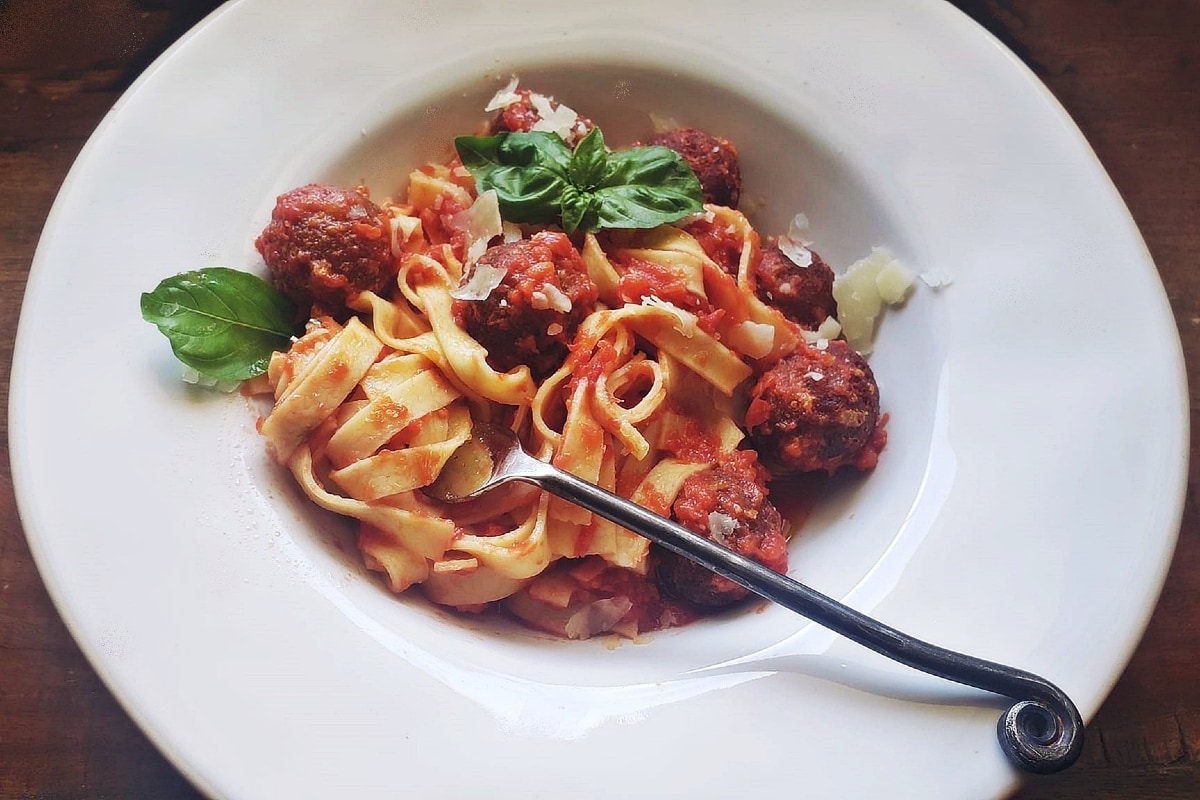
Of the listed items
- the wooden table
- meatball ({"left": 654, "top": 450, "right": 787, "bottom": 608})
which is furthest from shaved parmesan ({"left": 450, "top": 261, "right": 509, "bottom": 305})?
the wooden table

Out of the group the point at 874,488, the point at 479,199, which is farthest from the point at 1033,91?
the point at 479,199

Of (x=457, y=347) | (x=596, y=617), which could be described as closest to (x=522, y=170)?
(x=457, y=347)

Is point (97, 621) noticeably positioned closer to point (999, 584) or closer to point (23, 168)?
point (23, 168)

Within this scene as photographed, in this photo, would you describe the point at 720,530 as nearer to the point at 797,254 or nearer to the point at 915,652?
the point at 915,652

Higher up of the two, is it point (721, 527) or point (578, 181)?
point (578, 181)

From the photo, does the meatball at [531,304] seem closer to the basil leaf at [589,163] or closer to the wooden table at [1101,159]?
the basil leaf at [589,163]

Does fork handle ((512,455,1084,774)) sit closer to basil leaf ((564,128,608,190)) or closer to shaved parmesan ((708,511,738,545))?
shaved parmesan ((708,511,738,545))

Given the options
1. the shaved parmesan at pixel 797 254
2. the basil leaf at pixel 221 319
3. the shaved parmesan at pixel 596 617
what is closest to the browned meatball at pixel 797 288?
the shaved parmesan at pixel 797 254

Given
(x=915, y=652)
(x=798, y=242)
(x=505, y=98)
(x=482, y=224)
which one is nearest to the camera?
(x=915, y=652)
